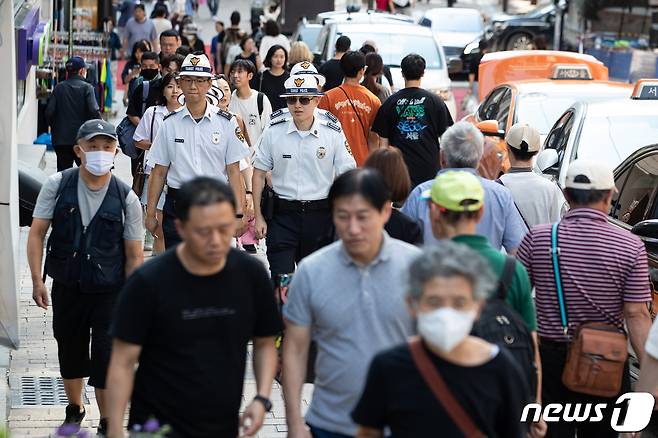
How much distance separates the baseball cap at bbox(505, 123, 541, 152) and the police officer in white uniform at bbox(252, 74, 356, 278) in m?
1.18

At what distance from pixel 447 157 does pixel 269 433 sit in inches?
76.2

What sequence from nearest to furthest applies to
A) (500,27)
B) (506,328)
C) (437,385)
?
1. (437,385)
2. (506,328)
3. (500,27)

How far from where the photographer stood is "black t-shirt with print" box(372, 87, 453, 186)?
440 inches

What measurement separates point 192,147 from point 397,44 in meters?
10.5

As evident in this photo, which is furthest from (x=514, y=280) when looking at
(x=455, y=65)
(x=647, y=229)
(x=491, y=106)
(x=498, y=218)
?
(x=455, y=65)

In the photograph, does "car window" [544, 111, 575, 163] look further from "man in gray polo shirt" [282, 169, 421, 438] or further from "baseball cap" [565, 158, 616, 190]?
"man in gray polo shirt" [282, 169, 421, 438]

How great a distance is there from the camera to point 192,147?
9.59 meters

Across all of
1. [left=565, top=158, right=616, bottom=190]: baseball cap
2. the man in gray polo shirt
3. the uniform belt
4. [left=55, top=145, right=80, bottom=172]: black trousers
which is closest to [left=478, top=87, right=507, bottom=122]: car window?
[left=55, top=145, right=80, bottom=172]: black trousers

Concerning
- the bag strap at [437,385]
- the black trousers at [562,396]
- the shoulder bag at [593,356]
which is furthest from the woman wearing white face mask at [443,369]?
the black trousers at [562,396]

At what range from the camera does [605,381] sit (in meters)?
6.12

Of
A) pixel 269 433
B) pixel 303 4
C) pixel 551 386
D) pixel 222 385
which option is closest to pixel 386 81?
pixel 269 433

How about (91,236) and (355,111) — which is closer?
(91,236)

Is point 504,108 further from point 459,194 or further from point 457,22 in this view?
point 457,22

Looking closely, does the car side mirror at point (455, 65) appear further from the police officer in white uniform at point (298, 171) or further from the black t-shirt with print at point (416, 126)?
the police officer in white uniform at point (298, 171)
